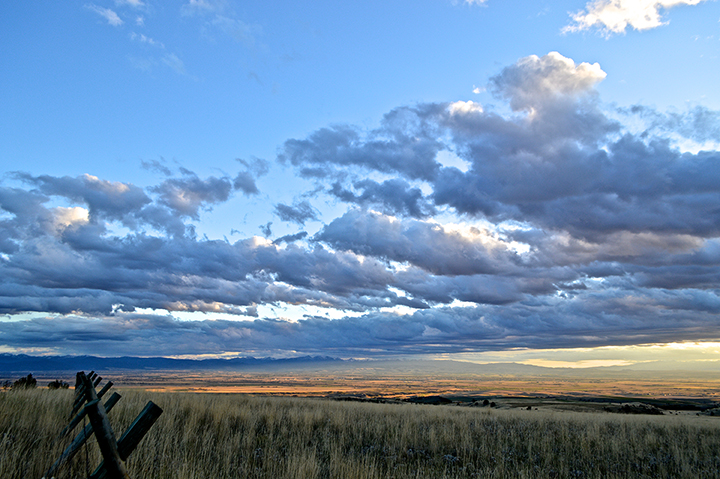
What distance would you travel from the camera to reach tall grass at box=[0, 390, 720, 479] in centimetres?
761

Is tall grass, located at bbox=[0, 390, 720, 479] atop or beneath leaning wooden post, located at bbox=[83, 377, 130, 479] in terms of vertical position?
beneath

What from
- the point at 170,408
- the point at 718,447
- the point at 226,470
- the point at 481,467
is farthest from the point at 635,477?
the point at 170,408

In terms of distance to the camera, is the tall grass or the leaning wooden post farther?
the tall grass

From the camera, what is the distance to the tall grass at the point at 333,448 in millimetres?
7605

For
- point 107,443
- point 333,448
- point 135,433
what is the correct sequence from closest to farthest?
1. point 107,443
2. point 135,433
3. point 333,448

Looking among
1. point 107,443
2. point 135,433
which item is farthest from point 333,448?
point 107,443

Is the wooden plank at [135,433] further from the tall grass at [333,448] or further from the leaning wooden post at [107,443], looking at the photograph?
the tall grass at [333,448]

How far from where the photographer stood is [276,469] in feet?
26.5

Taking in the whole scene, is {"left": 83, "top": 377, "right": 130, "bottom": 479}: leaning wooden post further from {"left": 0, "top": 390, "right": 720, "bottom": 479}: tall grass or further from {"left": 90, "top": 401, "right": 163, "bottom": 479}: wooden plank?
{"left": 0, "top": 390, "right": 720, "bottom": 479}: tall grass

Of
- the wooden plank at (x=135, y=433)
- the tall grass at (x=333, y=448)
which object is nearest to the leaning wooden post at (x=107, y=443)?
the wooden plank at (x=135, y=433)

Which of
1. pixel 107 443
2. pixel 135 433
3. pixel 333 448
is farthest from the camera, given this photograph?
pixel 333 448

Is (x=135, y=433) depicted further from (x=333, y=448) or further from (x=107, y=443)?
(x=333, y=448)

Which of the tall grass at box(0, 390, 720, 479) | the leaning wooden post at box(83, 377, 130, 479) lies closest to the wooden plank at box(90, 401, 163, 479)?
the leaning wooden post at box(83, 377, 130, 479)

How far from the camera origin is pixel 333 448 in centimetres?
1065
